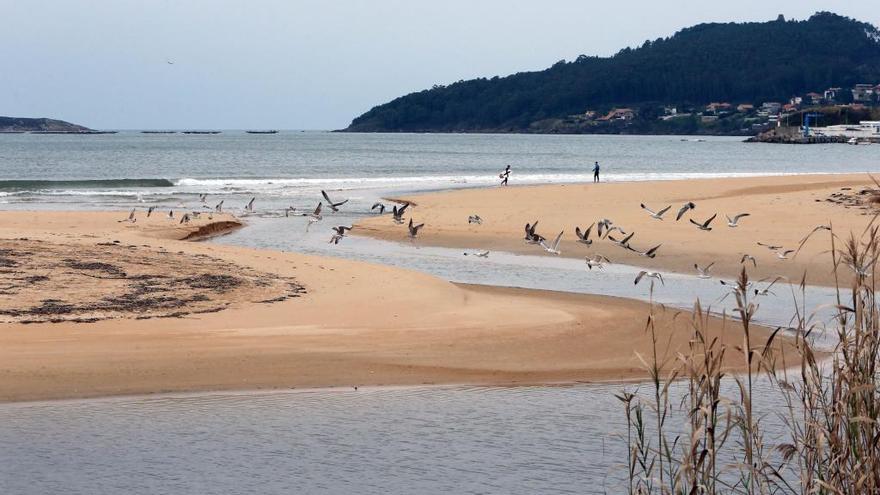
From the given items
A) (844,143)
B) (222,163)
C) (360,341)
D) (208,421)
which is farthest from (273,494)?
(844,143)

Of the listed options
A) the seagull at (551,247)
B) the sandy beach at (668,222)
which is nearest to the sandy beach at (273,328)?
the seagull at (551,247)

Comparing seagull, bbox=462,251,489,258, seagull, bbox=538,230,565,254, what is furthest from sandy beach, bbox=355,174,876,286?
seagull, bbox=462,251,489,258

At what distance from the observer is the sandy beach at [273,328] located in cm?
1060

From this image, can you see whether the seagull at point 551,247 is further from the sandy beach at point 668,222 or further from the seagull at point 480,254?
the seagull at point 480,254

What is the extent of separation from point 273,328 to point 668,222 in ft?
52.3

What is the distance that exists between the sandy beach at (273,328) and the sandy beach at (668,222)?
18.8 feet

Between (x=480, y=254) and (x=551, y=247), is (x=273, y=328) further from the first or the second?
(x=551, y=247)

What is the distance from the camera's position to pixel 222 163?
257 feet

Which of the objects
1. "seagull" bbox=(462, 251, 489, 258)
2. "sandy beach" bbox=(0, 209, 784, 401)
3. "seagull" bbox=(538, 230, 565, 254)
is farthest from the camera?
"seagull" bbox=(538, 230, 565, 254)

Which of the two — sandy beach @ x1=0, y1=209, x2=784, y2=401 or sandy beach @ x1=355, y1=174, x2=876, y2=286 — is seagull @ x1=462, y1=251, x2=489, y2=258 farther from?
sandy beach @ x1=0, y1=209, x2=784, y2=401

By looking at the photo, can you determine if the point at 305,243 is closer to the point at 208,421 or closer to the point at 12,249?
the point at 12,249

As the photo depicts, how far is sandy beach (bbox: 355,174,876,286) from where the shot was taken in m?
20.7

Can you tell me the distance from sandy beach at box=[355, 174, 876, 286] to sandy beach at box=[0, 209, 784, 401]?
573cm

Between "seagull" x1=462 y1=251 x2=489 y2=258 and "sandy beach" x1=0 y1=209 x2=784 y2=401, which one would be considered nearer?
"sandy beach" x1=0 y1=209 x2=784 y2=401
